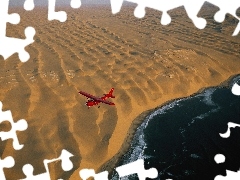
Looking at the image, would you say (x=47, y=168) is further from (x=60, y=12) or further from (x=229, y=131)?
(x=229, y=131)

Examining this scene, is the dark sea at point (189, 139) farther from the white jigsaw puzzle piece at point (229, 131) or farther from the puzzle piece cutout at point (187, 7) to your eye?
the puzzle piece cutout at point (187, 7)

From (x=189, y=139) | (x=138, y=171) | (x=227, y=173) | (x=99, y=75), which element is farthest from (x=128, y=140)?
(x=99, y=75)

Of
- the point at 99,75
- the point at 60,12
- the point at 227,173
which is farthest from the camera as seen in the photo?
the point at 99,75

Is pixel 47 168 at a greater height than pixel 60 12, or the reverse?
pixel 60 12

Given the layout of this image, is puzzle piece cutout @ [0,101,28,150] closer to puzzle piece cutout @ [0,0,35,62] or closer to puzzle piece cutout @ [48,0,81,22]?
puzzle piece cutout @ [0,0,35,62]

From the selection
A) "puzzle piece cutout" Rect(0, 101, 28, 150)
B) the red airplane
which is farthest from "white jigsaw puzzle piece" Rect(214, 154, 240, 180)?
"puzzle piece cutout" Rect(0, 101, 28, 150)

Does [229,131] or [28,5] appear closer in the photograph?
[28,5]
